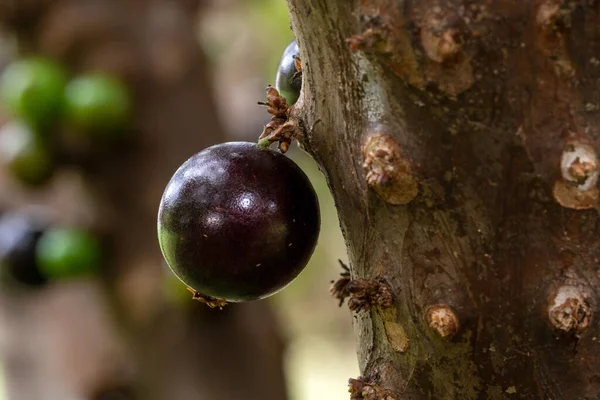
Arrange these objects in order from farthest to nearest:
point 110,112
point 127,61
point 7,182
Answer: point 7,182
point 127,61
point 110,112

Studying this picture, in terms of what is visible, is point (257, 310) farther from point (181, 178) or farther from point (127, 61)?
point (181, 178)

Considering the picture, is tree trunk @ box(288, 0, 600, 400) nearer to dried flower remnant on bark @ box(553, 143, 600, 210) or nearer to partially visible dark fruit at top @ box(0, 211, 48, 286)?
→ dried flower remnant on bark @ box(553, 143, 600, 210)

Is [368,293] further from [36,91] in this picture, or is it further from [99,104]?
[36,91]

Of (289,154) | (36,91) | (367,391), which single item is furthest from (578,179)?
(289,154)

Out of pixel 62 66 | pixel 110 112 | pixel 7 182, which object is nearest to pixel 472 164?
pixel 110 112

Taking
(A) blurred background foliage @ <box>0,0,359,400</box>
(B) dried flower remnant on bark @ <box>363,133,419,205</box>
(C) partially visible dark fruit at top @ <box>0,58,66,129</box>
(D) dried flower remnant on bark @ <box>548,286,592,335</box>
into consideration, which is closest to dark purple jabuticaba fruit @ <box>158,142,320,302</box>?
(B) dried flower remnant on bark @ <box>363,133,419,205</box>

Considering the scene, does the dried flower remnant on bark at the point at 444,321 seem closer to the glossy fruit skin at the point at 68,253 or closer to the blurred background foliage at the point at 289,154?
the blurred background foliage at the point at 289,154
